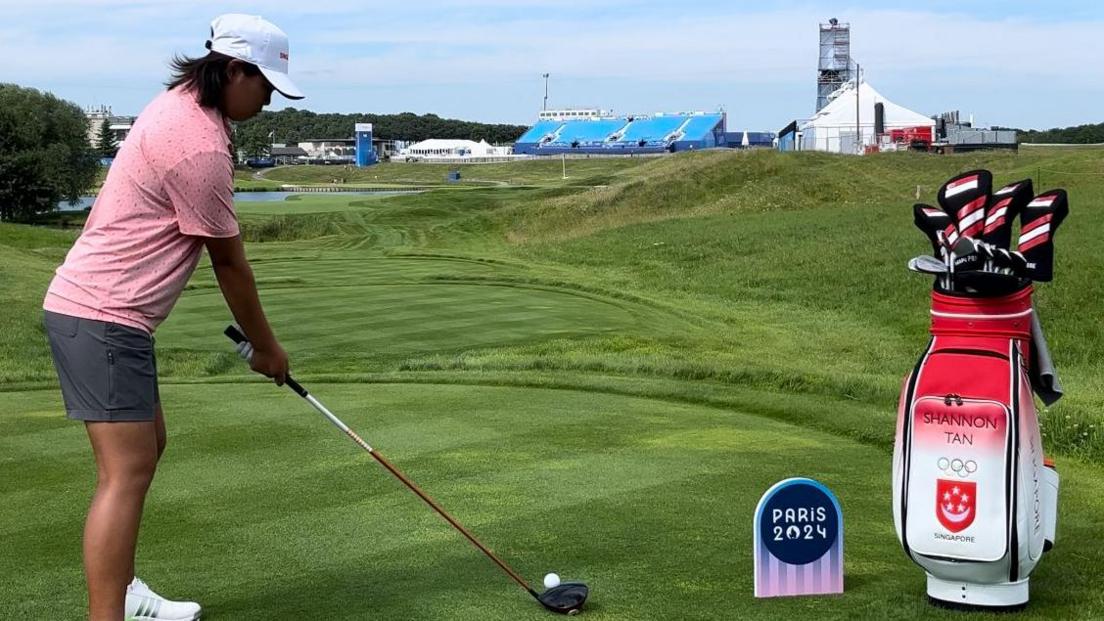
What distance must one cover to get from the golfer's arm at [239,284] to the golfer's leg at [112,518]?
0.44m

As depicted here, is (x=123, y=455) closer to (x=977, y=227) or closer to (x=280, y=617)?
(x=280, y=617)

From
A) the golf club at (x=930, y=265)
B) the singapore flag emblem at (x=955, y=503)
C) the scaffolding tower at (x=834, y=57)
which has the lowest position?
the singapore flag emblem at (x=955, y=503)

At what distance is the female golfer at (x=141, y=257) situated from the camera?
340 cm

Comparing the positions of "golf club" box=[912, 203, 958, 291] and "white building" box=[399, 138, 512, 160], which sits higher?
"white building" box=[399, 138, 512, 160]

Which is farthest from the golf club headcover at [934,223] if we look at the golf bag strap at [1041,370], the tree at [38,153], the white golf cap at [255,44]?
the tree at [38,153]

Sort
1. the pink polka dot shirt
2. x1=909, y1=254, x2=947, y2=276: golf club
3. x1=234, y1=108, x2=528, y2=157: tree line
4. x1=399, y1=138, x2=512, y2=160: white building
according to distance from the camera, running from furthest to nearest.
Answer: x1=234, y1=108, x2=528, y2=157: tree line
x1=399, y1=138, x2=512, y2=160: white building
x1=909, y1=254, x2=947, y2=276: golf club
the pink polka dot shirt

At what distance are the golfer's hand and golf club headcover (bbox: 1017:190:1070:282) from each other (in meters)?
2.47

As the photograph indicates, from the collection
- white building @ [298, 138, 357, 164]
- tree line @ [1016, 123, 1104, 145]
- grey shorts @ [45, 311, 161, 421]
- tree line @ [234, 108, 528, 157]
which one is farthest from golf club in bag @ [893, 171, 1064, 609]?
tree line @ [234, 108, 528, 157]

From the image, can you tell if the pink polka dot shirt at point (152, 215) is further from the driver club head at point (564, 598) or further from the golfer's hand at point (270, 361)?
the driver club head at point (564, 598)

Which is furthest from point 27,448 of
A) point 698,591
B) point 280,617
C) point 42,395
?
point 698,591

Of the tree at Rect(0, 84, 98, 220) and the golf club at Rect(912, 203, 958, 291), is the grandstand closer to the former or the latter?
the tree at Rect(0, 84, 98, 220)

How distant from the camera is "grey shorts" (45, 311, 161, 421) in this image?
3.44 metres

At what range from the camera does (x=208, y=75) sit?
3.49m

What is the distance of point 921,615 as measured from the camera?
12.9 ft
